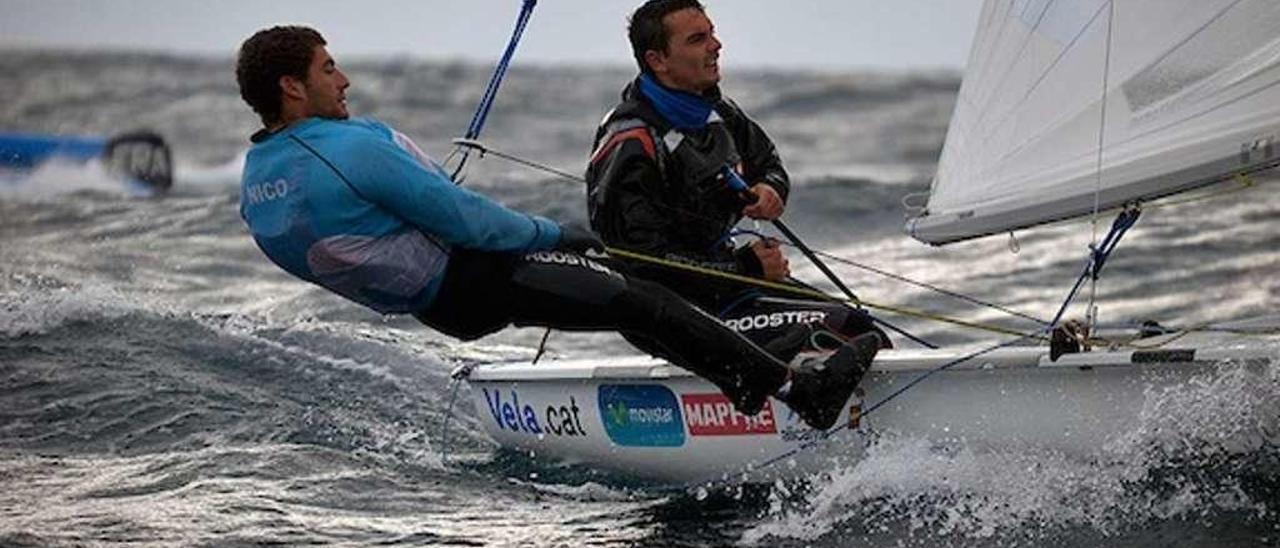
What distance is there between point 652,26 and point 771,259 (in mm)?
661

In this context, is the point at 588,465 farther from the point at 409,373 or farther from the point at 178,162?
the point at 178,162

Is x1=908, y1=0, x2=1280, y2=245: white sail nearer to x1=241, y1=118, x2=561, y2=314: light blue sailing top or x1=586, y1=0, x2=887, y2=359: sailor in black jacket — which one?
x1=586, y1=0, x2=887, y2=359: sailor in black jacket

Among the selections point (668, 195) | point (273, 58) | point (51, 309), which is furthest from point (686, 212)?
point (51, 309)

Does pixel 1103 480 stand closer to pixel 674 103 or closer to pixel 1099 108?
pixel 1099 108

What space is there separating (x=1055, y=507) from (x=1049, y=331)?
41 cm

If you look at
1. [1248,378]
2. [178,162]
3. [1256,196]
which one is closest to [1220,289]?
[1256,196]

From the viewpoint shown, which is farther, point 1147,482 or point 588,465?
point 588,465

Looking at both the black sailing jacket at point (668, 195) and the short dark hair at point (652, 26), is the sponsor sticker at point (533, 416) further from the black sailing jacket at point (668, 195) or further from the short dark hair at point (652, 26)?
the short dark hair at point (652, 26)

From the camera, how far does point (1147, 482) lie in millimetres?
4633

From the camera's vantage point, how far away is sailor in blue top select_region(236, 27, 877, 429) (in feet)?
14.9

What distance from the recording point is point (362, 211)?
4.59m

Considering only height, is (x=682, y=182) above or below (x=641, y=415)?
above

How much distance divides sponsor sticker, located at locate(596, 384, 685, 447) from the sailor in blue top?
46 cm

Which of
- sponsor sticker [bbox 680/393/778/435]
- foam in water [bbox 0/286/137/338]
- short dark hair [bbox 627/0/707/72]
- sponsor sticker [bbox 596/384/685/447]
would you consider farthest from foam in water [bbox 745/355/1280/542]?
foam in water [bbox 0/286/137/338]
